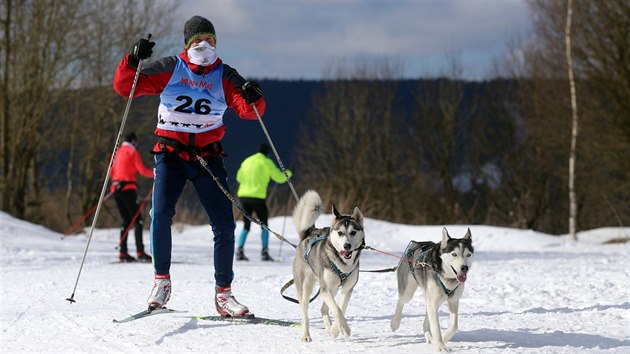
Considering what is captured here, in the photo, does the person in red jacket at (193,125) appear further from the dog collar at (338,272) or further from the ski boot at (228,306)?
the dog collar at (338,272)

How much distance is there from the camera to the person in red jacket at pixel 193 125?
16.9ft

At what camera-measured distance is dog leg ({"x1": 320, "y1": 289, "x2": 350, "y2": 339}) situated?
4.53 metres

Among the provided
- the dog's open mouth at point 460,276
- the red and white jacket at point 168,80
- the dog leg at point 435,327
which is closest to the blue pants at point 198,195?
the red and white jacket at point 168,80

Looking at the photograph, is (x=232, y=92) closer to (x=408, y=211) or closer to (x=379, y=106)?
(x=408, y=211)

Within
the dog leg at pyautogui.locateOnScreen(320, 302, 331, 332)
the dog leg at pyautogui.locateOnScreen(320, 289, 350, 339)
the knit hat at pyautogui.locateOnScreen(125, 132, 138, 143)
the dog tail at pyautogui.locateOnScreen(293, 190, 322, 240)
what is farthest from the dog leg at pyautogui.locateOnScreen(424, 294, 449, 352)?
the knit hat at pyautogui.locateOnScreen(125, 132, 138, 143)

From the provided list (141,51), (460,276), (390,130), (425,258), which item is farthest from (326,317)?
(390,130)

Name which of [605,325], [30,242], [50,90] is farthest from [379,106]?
[605,325]

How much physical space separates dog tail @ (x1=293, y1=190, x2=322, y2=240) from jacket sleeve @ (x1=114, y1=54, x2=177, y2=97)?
1.30 m

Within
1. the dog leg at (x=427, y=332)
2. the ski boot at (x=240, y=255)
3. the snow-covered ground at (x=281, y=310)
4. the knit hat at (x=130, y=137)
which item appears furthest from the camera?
the ski boot at (x=240, y=255)

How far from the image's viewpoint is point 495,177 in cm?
3594

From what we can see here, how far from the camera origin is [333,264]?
4621 mm

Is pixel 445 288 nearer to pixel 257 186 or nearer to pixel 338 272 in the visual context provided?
pixel 338 272

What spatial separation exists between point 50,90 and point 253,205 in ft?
47.2

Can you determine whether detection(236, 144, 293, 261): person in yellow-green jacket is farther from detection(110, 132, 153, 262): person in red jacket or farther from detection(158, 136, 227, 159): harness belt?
detection(158, 136, 227, 159): harness belt
